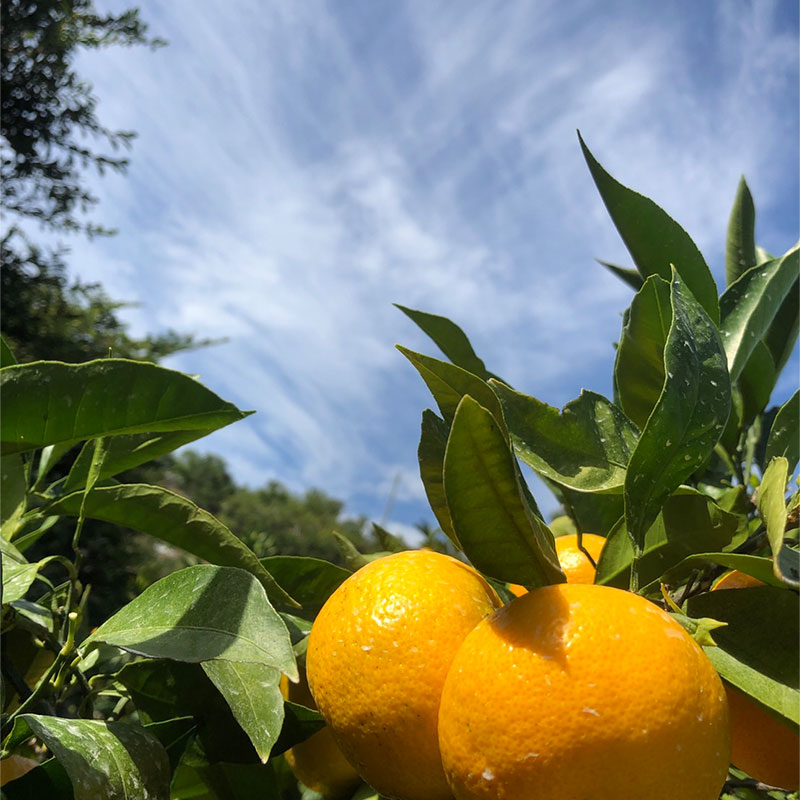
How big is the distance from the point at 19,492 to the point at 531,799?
18.6 inches

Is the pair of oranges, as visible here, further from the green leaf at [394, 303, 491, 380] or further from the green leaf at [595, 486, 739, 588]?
the green leaf at [394, 303, 491, 380]

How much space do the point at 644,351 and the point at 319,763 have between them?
1.19ft

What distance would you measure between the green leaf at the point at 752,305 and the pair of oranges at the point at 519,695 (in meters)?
0.24

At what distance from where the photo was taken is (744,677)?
34cm

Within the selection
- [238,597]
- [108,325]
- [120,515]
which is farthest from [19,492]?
[108,325]

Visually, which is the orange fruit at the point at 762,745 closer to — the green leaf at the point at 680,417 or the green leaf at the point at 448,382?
the green leaf at the point at 680,417

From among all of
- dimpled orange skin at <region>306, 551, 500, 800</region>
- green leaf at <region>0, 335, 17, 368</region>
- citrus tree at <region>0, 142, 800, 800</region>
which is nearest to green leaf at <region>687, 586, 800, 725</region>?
citrus tree at <region>0, 142, 800, 800</region>

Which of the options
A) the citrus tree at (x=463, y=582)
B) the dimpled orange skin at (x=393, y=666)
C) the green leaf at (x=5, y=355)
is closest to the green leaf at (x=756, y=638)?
the citrus tree at (x=463, y=582)

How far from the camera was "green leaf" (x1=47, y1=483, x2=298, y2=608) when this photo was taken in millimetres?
479

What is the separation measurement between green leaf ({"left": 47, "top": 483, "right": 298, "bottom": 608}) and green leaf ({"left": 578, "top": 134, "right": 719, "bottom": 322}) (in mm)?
359

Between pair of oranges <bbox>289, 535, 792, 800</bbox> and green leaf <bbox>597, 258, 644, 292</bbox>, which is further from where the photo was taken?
green leaf <bbox>597, 258, 644, 292</bbox>

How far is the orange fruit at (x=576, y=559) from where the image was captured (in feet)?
1.57

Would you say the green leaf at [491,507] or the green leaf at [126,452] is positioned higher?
the green leaf at [126,452]

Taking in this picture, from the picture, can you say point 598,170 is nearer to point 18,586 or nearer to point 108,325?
point 18,586
